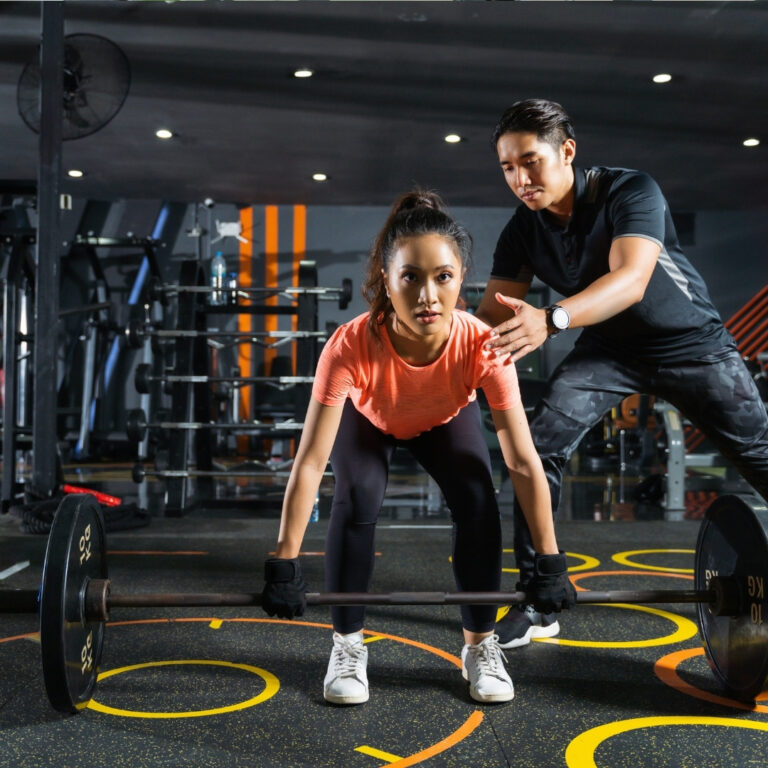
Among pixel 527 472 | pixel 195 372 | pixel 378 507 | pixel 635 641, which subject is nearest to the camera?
pixel 527 472

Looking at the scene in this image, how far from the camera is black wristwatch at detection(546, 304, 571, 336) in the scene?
1.38 metres

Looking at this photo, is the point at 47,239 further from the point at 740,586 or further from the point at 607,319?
the point at 740,586

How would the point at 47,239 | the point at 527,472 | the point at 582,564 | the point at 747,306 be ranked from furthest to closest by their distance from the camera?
the point at 747,306 < the point at 47,239 < the point at 582,564 < the point at 527,472

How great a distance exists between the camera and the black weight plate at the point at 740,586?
4.51 ft

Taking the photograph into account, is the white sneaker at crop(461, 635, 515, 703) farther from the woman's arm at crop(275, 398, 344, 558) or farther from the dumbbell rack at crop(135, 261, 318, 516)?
the dumbbell rack at crop(135, 261, 318, 516)

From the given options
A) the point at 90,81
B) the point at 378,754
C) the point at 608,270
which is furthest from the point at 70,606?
the point at 90,81

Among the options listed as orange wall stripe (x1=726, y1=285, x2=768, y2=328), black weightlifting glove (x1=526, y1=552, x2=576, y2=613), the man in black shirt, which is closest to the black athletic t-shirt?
the man in black shirt

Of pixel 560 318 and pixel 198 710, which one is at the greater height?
pixel 560 318

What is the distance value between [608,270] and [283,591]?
994mm

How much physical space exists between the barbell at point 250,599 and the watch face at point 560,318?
1.54 feet

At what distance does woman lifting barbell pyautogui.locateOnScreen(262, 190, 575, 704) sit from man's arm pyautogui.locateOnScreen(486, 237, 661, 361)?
0.09 m

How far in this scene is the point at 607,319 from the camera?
1714 mm

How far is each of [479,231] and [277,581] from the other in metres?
7.36

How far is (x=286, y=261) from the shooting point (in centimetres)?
830
